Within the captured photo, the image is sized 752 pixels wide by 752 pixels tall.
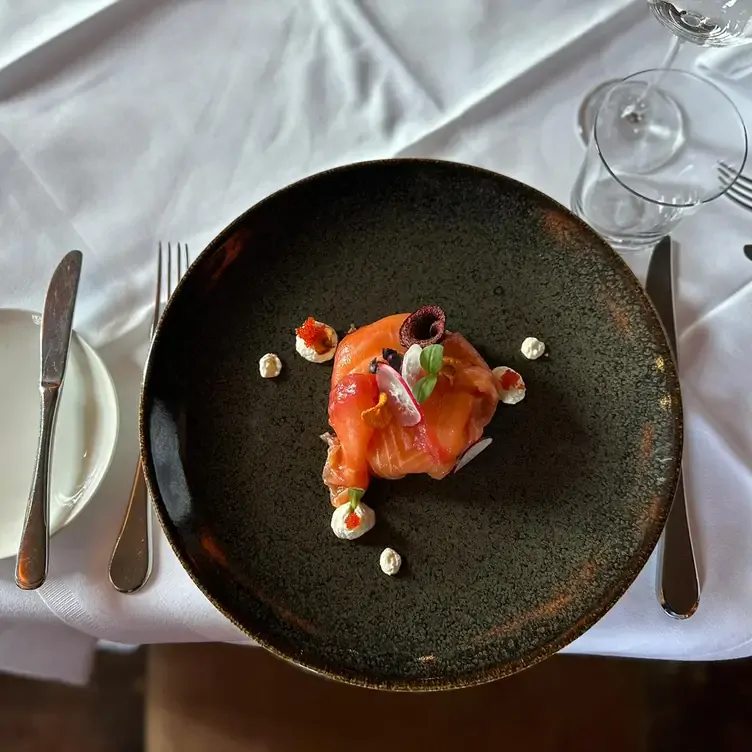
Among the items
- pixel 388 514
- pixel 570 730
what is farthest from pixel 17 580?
pixel 570 730

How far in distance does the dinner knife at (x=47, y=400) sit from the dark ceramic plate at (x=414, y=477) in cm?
11

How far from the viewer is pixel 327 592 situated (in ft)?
2.52

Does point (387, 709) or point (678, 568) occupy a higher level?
point (678, 568)

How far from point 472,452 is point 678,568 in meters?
0.28

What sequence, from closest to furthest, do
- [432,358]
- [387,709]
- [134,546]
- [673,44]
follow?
[432,358] → [134,546] → [673,44] → [387,709]

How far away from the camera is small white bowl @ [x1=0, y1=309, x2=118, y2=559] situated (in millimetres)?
772

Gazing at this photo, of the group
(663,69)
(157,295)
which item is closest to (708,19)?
(663,69)

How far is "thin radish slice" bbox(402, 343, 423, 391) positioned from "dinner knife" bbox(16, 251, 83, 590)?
1.29 ft

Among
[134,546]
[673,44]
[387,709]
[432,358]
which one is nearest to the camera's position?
[432,358]

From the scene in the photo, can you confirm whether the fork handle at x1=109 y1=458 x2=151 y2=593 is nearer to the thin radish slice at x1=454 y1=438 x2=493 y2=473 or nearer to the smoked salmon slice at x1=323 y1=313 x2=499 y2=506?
the smoked salmon slice at x1=323 y1=313 x2=499 y2=506

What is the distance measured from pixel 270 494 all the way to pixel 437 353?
27 cm

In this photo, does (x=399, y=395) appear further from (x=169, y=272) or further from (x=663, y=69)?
(x=663, y=69)

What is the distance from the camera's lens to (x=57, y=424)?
2.64 feet

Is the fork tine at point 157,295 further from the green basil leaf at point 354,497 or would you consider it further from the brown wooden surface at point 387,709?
the brown wooden surface at point 387,709
